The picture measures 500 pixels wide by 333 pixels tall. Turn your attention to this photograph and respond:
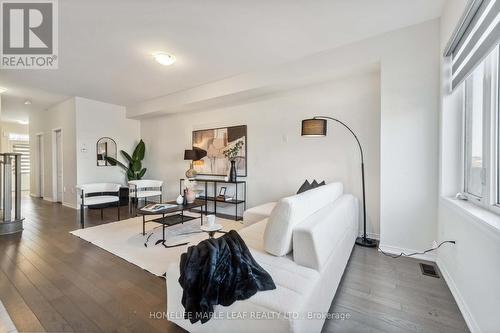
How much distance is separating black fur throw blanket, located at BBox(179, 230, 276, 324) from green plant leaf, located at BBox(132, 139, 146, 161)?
5.56m

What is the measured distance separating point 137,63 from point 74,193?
397cm

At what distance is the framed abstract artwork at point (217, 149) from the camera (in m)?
4.63

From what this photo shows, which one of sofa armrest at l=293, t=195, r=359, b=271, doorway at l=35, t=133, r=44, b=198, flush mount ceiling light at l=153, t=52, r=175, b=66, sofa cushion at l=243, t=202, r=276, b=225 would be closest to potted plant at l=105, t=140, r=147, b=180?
doorway at l=35, t=133, r=44, b=198

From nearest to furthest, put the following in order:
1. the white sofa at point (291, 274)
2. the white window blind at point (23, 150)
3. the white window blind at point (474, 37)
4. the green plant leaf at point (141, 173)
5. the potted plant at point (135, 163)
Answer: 1. the white sofa at point (291, 274)
2. the white window blind at point (474, 37)
3. the potted plant at point (135, 163)
4. the green plant leaf at point (141, 173)
5. the white window blind at point (23, 150)

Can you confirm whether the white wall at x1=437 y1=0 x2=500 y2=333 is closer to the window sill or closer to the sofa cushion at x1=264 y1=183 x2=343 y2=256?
the window sill

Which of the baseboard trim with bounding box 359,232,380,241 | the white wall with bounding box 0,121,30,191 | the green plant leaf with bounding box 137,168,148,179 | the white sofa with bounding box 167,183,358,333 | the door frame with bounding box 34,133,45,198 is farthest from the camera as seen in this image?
the white wall with bounding box 0,121,30,191

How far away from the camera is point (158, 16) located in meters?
2.47

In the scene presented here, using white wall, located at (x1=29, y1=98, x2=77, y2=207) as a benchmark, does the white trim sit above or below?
below

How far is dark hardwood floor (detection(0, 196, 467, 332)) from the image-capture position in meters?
1.62

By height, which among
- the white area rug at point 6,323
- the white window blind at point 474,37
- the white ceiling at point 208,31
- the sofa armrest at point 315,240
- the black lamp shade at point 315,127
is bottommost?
the white area rug at point 6,323

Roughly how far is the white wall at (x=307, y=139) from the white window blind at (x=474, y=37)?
3.63ft

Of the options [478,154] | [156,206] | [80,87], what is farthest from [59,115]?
[478,154]

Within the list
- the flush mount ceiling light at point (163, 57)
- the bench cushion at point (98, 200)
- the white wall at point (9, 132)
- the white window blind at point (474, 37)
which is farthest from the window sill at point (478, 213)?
the white wall at point (9, 132)

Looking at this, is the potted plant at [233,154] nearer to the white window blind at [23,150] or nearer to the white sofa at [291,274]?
the white sofa at [291,274]
